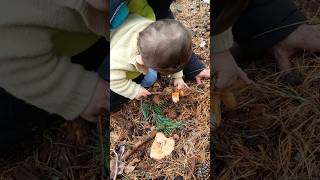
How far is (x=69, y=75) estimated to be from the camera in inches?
43.5

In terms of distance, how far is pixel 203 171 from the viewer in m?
1.10

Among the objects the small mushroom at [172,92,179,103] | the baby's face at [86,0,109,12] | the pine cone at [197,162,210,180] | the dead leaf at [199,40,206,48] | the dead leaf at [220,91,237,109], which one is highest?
the baby's face at [86,0,109,12]

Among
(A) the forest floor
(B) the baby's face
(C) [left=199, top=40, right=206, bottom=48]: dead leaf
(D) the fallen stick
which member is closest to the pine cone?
(A) the forest floor

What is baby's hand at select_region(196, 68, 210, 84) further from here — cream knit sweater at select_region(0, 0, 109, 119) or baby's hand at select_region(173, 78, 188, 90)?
cream knit sweater at select_region(0, 0, 109, 119)

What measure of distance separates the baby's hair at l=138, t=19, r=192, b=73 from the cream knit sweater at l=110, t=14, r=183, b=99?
0.02 m

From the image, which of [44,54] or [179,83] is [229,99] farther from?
[44,54]

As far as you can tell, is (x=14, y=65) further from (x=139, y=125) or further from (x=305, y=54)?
(x=305, y=54)

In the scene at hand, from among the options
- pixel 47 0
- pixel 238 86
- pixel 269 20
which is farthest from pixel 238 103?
pixel 47 0

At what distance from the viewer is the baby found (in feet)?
3.29

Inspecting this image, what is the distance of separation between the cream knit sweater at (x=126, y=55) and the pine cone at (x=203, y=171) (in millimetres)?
188

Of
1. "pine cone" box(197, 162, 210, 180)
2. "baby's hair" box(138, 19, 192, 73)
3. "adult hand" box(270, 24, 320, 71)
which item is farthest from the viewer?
"adult hand" box(270, 24, 320, 71)

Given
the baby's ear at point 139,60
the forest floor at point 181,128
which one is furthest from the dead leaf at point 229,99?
the baby's ear at point 139,60

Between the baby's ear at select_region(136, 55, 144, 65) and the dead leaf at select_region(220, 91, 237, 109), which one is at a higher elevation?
the baby's ear at select_region(136, 55, 144, 65)

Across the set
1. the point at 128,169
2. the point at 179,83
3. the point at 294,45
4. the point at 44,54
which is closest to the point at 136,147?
the point at 128,169
